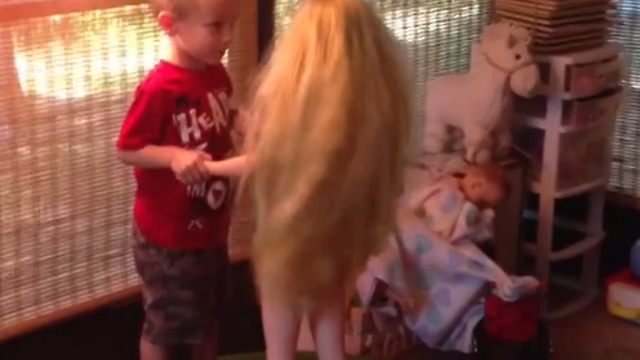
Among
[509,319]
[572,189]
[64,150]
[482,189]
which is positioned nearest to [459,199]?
[482,189]

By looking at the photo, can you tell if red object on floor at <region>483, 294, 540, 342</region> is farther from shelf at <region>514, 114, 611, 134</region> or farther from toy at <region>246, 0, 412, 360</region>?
toy at <region>246, 0, 412, 360</region>

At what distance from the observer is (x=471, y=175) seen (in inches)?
87.8

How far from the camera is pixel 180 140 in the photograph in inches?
64.6

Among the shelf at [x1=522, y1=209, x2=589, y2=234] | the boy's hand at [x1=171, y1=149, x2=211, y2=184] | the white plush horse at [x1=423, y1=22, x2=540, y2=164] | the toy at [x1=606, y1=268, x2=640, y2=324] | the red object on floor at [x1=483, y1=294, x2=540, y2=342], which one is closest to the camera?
the boy's hand at [x1=171, y1=149, x2=211, y2=184]

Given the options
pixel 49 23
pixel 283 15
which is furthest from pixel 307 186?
pixel 283 15

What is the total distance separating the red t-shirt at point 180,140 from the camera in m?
1.62

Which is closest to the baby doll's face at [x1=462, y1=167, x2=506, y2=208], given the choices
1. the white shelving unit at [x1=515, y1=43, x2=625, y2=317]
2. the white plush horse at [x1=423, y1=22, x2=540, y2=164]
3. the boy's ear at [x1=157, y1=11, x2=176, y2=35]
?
the white plush horse at [x1=423, y1=22, x2=540, y2=164]

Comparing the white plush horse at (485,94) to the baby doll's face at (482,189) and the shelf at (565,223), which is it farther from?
the shelf at (565,223)

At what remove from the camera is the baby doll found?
2182 mm

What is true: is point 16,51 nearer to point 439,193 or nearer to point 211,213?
point 211,213

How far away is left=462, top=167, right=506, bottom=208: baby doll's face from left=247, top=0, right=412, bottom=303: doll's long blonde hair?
0.71 metres

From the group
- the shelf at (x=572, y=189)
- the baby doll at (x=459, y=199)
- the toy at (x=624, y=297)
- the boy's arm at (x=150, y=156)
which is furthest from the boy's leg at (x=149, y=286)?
the toy at (x=624, y=297)

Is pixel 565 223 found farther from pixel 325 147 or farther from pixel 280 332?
pixel 325 147

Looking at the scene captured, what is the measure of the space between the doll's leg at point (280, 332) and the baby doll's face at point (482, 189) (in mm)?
691
